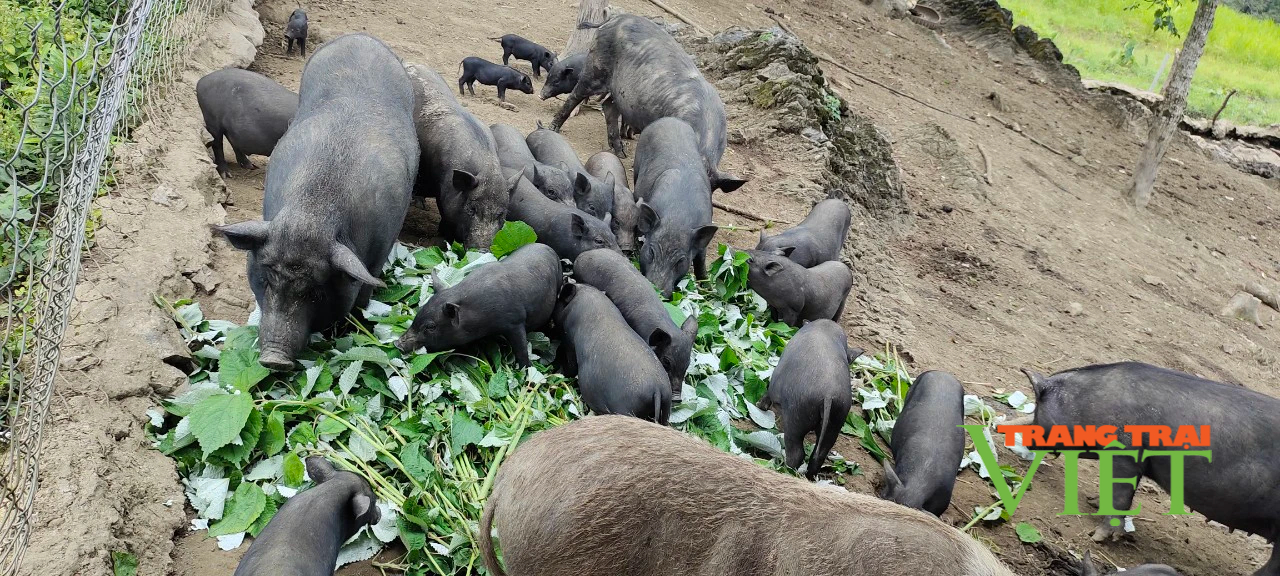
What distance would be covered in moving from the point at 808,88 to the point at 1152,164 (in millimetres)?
5637

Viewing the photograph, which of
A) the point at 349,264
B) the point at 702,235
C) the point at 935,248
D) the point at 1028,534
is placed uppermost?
→ the point at 349,264

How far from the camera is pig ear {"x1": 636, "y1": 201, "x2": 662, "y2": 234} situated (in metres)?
5.81

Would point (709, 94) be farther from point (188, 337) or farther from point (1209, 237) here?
point (1209, 237)

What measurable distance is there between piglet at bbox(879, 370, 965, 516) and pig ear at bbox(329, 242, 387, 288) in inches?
102

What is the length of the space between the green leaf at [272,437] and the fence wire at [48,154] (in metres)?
0.81

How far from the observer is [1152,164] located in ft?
37.2

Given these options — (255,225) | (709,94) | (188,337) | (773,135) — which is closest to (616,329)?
(255,225)

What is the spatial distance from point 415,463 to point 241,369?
2.98ft

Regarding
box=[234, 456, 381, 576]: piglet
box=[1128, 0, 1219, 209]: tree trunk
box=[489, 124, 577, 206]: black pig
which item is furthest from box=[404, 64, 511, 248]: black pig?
box=[1128, 0, 1219, 209]: tree trunk

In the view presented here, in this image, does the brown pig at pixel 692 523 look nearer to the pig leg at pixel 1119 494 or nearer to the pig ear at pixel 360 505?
the pig ear at pixel 360 505

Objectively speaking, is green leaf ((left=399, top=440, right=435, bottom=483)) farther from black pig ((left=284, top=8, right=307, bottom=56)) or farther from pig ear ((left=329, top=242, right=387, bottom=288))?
black pig ((left=284, top=8, right=307, bottom=56))

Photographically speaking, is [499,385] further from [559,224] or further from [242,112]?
[242,112]

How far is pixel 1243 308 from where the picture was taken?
365 inches

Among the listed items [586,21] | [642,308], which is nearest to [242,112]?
[642,308]
